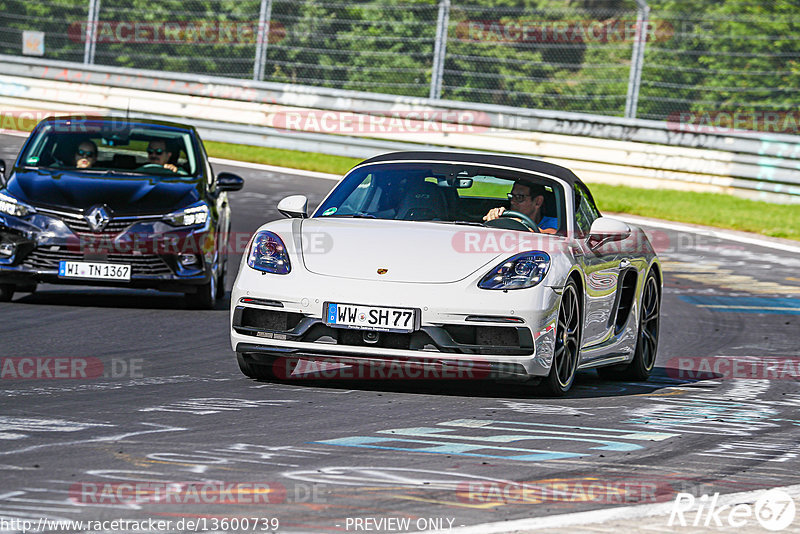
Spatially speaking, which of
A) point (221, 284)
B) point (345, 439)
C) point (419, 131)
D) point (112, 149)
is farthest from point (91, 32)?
point (345, 439)

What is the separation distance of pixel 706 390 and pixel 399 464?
12.1 feet

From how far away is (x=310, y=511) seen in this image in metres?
4.82

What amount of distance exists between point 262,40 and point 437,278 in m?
18.0

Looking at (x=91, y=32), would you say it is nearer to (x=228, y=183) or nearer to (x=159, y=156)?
(x=159, y=156)

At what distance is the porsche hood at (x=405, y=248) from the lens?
7.67 metres

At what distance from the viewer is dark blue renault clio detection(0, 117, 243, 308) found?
37.4ft

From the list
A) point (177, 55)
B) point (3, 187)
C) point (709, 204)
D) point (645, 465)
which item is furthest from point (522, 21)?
point (645, 465)

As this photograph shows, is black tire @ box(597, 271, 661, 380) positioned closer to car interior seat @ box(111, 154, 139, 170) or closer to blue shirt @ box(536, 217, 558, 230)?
blue shirt @ box(536, 217, 558, 230)

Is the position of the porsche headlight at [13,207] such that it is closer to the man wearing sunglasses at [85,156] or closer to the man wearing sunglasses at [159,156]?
the man wearing sunglasses at [85,156]

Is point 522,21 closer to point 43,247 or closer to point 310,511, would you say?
point 43,247

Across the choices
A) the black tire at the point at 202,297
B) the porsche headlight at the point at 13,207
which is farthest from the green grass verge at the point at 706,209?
the porsche headlight at the point at 13,207

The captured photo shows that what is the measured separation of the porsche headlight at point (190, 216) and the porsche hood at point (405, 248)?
145 inches

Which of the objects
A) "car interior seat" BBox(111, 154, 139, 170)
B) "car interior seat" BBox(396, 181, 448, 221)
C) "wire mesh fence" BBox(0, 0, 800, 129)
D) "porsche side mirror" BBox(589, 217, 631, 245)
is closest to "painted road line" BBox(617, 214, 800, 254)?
"wire mesh fence" BBox(0, 0, 800, 129)

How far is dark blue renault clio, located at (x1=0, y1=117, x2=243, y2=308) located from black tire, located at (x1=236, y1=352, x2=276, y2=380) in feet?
11.3
